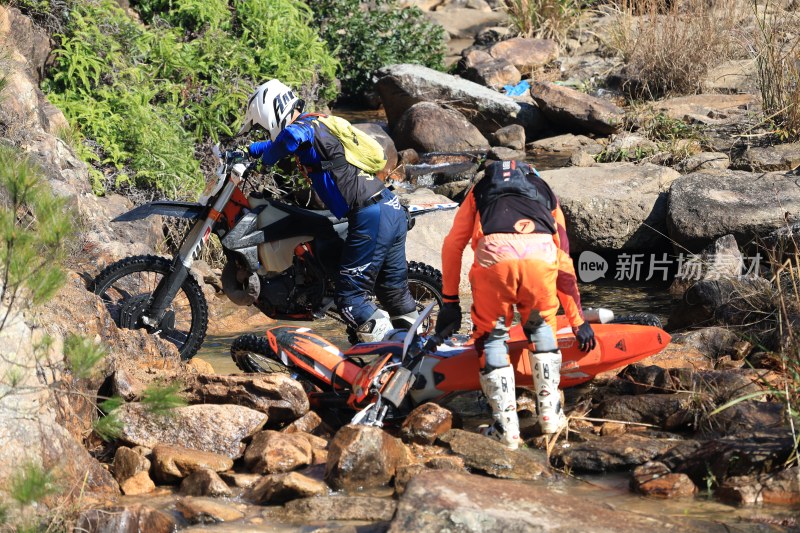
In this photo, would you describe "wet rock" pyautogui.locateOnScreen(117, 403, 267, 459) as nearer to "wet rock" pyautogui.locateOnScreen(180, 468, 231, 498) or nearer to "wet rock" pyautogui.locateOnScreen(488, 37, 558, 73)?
"wet rock" pyautogui.locateOnScreen(180, 468, 231, 498)

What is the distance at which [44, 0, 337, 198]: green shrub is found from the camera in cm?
994

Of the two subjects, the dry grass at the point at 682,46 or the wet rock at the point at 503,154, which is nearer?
the wet rock at the point at 503,154

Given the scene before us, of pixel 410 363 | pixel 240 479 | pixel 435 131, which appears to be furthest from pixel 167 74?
pixel 240 479

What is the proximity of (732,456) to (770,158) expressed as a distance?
7050 millimetres

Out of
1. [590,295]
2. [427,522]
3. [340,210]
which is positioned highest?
[340,210]

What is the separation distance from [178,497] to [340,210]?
2.41m

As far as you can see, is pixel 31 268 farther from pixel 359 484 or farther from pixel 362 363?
pixel 362 363

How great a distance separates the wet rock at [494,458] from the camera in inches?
194

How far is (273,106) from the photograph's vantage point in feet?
21.7

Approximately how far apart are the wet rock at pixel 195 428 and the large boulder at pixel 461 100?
9.67 metres

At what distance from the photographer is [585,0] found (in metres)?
18.0

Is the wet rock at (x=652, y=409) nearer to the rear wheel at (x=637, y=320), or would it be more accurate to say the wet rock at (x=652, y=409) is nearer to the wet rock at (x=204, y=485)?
the rear wheel at (x=637, y=320)

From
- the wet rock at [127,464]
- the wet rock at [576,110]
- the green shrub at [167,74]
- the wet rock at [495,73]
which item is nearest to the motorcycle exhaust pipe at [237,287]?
the wet rock at [127,464]

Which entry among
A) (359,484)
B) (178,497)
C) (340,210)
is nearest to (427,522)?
(359,484)
